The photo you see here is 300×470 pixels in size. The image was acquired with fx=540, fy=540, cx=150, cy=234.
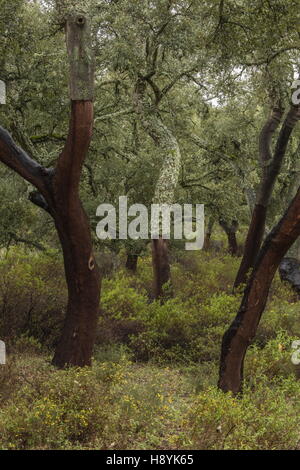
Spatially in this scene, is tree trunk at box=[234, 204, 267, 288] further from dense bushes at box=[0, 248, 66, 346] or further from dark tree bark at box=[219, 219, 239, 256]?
dark tree bark at box=[219, 219, 239, 256]

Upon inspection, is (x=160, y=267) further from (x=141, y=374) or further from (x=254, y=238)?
(x=141, y=374)

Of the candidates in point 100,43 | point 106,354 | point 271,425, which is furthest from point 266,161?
point 271,425

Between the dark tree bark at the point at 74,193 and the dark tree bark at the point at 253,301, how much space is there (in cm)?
243

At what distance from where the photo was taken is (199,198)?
19.5 metres

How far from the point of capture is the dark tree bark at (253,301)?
823cm

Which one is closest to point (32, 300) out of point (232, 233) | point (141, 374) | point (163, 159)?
point (141, 374)

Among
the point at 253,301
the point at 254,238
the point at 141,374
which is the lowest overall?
the point at 141,374

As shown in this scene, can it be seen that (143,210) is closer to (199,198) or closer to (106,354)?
(199,198)

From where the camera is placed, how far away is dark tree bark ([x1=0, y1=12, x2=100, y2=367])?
802 centimetres

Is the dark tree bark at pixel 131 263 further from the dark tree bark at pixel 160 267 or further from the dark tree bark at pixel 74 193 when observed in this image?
the dark tree bark at pixel 74 193

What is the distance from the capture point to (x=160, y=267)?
603 inches

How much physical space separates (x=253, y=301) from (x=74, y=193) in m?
3.37

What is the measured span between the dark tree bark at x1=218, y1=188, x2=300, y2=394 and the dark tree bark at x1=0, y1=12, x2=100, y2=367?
2.43 meters

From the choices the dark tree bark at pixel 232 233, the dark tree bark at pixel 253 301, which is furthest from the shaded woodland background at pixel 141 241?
the dark tree bark at pixel 232 233
